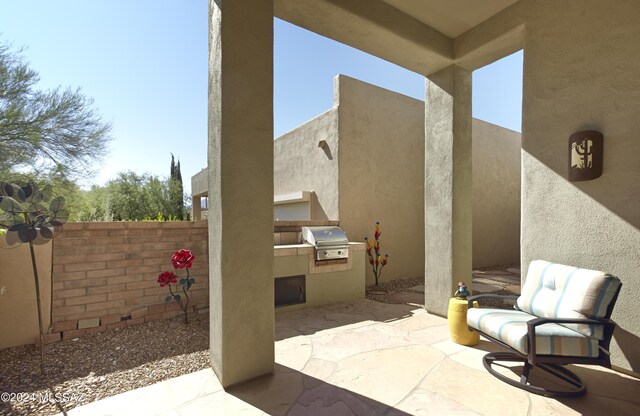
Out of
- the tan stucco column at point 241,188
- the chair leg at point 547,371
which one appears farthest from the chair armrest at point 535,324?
the tan stucco column at point 241,188

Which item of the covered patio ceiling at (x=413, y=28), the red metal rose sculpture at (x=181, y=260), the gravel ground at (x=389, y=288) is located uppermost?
the covered patio ceiling at (x=413, y=28)

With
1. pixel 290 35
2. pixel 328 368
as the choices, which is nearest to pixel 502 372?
pixel 328 368

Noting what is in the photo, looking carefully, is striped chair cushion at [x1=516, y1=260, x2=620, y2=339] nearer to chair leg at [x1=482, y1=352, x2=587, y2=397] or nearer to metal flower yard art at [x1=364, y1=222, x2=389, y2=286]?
chair leg at [x1=482, y1=352, x2=587, y2=397]

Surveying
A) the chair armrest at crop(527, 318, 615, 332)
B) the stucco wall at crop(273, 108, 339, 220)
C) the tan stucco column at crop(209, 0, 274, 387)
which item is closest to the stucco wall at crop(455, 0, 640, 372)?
the chair armrest at crop(527, 318, 615, 332)

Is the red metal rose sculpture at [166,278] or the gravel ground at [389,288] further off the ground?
the red metal rose sculpture at [166,278]

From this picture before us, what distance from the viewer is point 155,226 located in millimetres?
3986

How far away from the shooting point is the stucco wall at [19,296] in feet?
10.1

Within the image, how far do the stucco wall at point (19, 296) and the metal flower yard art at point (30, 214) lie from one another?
1.99 ft

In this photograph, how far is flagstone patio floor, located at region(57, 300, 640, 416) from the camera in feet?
6.92

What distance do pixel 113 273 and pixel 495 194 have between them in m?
9.94

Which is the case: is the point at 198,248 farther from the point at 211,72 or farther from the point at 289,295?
the point at 211,72

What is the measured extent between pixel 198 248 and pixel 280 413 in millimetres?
2867

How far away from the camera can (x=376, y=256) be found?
244 inches

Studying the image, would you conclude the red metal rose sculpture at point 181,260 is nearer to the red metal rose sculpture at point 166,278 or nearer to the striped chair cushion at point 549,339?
the red metal rose sculpture at point 166,278
